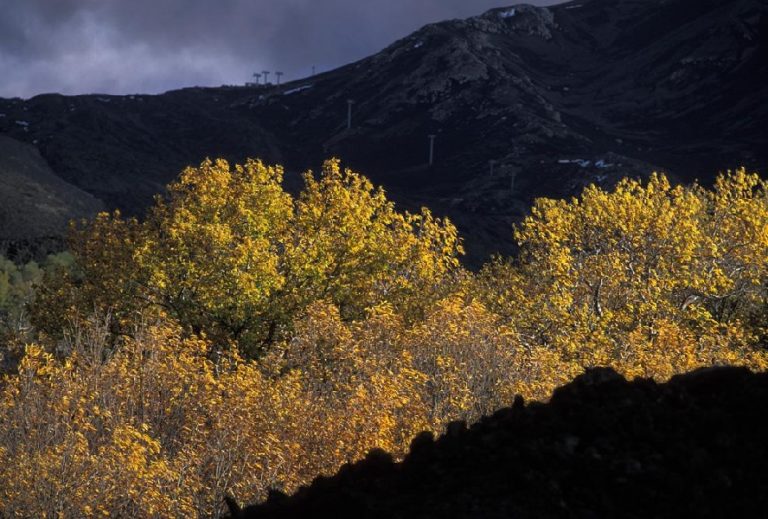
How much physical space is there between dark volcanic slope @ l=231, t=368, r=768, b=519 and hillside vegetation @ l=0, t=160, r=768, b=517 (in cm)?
818

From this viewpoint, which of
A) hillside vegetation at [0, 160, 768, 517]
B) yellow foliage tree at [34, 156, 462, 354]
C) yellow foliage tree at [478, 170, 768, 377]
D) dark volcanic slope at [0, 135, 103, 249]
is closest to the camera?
hillside vegetation at [0, 160, 768, 517]

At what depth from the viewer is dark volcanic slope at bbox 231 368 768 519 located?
7.85 metres

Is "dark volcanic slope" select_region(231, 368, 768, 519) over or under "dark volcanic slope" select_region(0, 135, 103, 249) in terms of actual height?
under

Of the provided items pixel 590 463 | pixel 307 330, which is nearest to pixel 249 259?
pixel 307 330

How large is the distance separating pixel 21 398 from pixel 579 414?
48.7 feet

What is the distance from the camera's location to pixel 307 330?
78.8ft

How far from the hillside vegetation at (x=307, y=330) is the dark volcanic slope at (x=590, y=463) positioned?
8.18 meters

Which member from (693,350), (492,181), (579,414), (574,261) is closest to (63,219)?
(492,181)

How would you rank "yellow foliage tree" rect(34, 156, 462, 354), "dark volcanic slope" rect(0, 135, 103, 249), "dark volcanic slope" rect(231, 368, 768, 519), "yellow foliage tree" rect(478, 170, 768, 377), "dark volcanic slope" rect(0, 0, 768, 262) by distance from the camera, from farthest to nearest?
"dark volcanic slope" rect(0, 0, 768, 262), "dark volcanic slope" rect(0, 135, 103, 249), "yellow foliage tree" rect(34, 156, 462, 354), "yellow foliage tree" rect(478, 170, 768, 377), "dark volcanic slope" rect(231, 368, 768, 519)

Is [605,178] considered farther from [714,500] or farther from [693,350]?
[714,500]

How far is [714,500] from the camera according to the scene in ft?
25.5

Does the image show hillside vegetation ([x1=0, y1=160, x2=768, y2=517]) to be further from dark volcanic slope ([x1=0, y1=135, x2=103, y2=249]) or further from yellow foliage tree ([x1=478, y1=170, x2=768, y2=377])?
dark volcanic slope ([x1=0, y1=135, x2=103, y2=249])

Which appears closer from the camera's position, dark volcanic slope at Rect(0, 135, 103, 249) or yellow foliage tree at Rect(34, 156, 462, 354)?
yellow foliage tree at Rect(34, 156, 462, 354)

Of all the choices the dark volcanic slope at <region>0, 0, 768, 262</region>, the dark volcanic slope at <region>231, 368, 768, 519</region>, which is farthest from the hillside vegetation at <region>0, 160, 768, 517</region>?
the dark volcanic slope at <region>0, 0, 768, 262</region>
